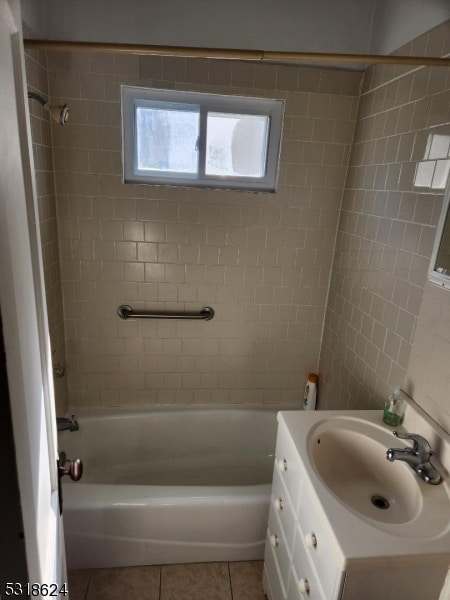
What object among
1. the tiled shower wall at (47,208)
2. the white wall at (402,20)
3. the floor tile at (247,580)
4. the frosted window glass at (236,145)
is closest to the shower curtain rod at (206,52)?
the white wall at (402,20)

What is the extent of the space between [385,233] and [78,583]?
6.59 ft

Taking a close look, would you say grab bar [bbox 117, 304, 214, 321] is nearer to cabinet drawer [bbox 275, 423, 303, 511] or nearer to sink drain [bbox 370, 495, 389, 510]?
cabinet drawer [bbox 275, 423, 303, 511]

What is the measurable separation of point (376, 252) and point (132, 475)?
180 cm

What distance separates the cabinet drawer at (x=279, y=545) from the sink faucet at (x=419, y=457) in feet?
1.73

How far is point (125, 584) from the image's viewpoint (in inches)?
64.5

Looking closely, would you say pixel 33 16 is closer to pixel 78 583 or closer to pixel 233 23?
pixel 233 23

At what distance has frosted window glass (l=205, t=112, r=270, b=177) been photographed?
79.6 inches

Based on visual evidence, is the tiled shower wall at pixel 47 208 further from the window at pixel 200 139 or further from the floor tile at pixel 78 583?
the floor tile at pixel 78 583

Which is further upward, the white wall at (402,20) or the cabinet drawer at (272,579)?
the white wall at (402,20)


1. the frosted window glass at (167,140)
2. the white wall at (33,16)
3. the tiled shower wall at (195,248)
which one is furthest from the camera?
the frosted window glass at (167,140)

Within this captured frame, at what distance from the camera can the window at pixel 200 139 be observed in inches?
76.3

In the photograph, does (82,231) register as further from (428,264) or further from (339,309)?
(428,264)

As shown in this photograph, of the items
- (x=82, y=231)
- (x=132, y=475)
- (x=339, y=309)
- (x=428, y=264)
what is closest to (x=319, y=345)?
(x=339, y=309)

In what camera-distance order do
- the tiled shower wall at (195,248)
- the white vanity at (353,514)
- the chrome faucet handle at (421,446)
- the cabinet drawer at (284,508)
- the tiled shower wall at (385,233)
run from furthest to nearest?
the tiled shower wall at (195,248) < the tiled shower wall at (385,233) < the cabinet drawer at (284,508) < the chrome faucet handle at (421,446) < the white vanity at (353,514)
